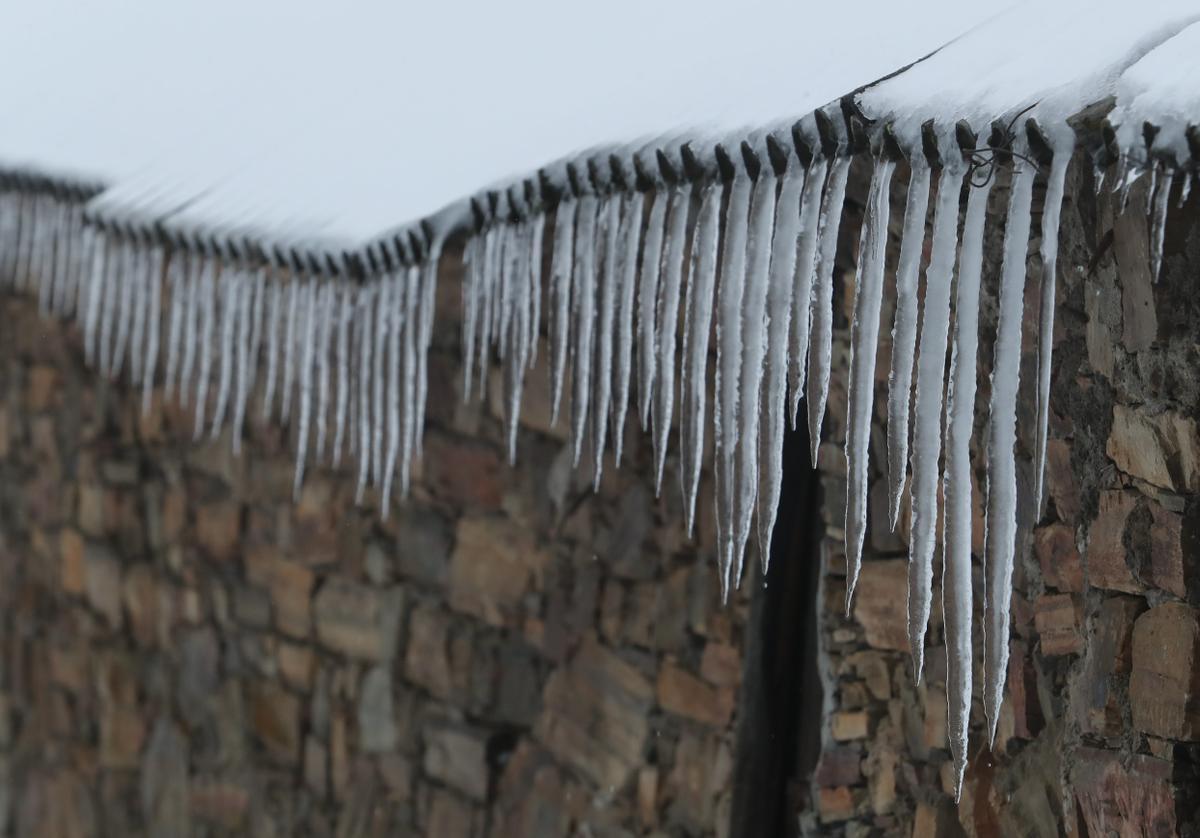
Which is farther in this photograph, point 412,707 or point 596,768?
point 412,707

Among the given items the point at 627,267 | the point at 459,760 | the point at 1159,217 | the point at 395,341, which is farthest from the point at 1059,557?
the point at 459,760

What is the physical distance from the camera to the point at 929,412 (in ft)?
6.21

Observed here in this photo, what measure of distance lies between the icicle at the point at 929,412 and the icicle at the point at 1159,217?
0.72 feet

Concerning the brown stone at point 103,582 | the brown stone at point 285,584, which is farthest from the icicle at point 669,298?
the brown stone at point 103,582

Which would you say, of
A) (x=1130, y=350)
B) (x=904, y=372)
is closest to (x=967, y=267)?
(x=904, y=372)

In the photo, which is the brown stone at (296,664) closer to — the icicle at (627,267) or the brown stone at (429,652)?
the brown stone at (429,652)

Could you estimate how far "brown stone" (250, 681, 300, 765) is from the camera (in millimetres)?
4039

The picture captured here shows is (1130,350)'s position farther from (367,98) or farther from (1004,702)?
→ (367,98)

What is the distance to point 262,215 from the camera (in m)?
3.21

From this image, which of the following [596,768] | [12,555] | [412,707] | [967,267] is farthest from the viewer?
[12,555]

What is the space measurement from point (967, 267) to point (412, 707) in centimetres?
218

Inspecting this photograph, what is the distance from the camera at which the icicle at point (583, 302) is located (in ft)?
7.95

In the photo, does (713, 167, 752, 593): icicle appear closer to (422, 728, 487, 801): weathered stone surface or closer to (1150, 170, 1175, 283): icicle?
(1150, 170, 1175, 283): icicle

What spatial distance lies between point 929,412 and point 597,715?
4.61 ft
